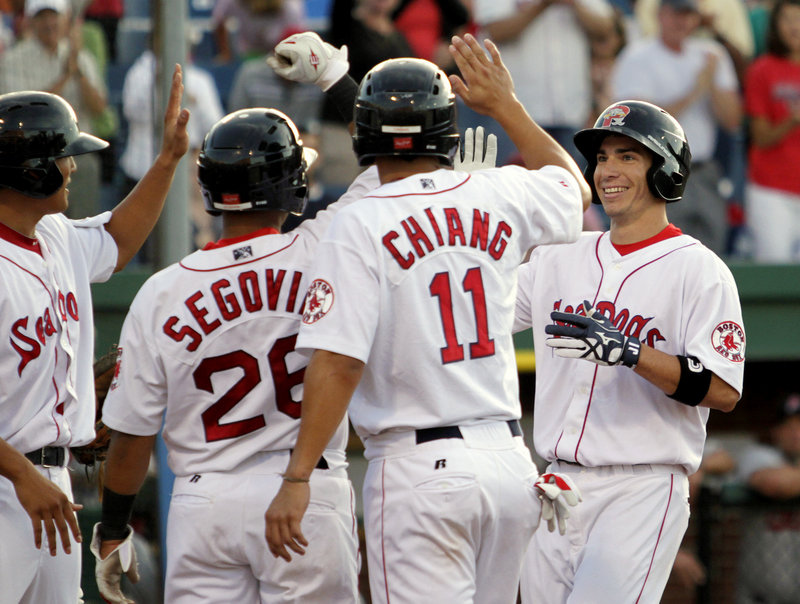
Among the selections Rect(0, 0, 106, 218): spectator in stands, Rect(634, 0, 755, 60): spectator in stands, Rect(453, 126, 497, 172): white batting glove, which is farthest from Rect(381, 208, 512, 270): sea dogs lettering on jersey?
Rect(634, 0, 755, 60): spectator in stands

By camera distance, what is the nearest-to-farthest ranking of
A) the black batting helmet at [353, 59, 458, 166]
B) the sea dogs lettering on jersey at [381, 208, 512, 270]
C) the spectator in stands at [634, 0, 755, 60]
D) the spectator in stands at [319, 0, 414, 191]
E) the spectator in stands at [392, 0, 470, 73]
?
1. the sea dogs lettering on jersey at [381, 208, 512, 270]
2. the black batting helmet at [353, 59, 458, 166]
3. the spectator in stands at [319, 0, 414, 191]
4. the spectator in stands at [392, 0, 470, 73]
5. the spectator in stands at [634, 0, 755, 60]

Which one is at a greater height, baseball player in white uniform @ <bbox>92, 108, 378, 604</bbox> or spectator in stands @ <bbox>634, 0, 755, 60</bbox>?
spectator in stands @ <bbox>634, 0, 755, 60</bbox>

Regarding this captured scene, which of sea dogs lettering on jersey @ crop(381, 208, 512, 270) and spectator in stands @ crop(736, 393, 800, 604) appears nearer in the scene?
sea dogs lettering on jersey @ crop(381, 208, 512, 270)

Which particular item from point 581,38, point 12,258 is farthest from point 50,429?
point 581,38

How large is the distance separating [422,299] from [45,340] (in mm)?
1177

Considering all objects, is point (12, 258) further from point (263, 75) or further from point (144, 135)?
point (263, 75)

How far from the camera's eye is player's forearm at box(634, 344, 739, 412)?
141 inches

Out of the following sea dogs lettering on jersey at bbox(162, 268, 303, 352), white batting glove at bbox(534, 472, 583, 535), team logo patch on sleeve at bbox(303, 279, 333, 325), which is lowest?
white batting glove at bbox(534, 472, 583, 535)

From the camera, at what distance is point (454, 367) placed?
125 inches

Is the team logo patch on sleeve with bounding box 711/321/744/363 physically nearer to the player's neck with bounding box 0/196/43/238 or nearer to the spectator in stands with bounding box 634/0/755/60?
the player's neck with bounding box 0/196/43/238

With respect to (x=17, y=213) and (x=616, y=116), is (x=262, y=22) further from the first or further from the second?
(x=17, y=213)

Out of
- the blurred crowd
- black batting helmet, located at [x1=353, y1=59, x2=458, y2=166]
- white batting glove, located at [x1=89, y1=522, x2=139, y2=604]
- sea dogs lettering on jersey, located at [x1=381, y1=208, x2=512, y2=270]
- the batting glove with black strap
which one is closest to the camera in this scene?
sea dogs lettering on jersey, located at [x1=381, y1=208, x2=512, y2=270]

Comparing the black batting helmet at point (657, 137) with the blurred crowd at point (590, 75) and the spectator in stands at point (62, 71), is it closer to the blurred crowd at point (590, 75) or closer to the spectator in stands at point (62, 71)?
the spectator in stands at point (62, 71)

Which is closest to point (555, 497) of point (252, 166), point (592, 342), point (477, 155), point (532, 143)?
point (592, 342)
